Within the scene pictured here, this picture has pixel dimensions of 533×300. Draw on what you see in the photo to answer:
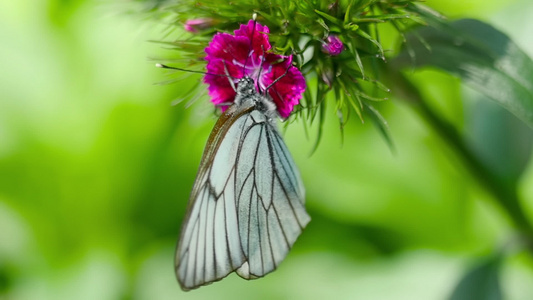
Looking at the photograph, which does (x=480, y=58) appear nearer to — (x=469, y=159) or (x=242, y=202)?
(x=469, y=159)

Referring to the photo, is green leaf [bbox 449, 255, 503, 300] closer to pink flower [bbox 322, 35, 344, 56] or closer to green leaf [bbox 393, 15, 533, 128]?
green leaf [bbox 393, 15, 533, 128]

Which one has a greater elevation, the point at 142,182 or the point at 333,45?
the point at 333,45

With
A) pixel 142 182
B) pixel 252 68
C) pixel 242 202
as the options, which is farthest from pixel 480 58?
pixel 142 182

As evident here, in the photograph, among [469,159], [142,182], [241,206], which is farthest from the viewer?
[142,182]

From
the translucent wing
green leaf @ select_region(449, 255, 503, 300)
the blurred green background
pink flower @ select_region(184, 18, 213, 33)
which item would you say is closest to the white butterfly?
the translucent wing

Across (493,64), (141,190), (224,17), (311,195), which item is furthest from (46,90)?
(493,64)

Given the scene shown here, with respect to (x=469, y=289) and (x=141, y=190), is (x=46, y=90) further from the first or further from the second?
(x=469, y=289)

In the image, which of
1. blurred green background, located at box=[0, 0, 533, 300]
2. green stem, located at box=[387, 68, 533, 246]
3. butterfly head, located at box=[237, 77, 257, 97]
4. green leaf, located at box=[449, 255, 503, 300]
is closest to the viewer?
butterfly head, located at box=[237, 77, 257, 97]
